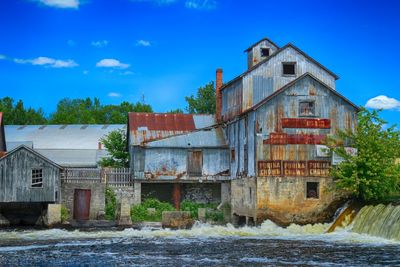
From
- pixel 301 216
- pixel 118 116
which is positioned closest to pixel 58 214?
pixel 301 216

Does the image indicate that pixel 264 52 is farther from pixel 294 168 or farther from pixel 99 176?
pixel 99 176

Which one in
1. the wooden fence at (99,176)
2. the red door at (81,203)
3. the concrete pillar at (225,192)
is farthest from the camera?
the concrete pillar at (225,192)

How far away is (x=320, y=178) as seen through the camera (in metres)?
42.0

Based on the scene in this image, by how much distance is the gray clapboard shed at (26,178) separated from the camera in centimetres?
4422

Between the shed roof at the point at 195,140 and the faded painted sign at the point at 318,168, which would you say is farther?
the shed roof at the point at 195,140

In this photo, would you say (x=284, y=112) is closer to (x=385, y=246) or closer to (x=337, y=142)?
(x=337, y=142)

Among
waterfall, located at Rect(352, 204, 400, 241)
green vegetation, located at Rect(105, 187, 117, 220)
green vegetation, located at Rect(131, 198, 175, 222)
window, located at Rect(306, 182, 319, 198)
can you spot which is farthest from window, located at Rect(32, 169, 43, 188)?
waterfall, located at Rect(352, 204, 400, 241)

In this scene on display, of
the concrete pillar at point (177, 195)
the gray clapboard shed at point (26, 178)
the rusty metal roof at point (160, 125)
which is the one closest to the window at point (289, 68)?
the rusty metal roof at point (160, 125)

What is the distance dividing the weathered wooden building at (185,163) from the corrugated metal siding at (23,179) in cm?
652

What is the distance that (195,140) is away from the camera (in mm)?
49875

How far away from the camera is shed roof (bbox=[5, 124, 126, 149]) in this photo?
6906cm

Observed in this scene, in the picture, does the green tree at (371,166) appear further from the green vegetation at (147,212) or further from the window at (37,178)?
the window at (37,178)

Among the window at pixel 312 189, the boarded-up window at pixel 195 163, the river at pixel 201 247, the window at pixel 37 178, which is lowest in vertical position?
the river at pixel 201 247

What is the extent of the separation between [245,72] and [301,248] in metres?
19.0
